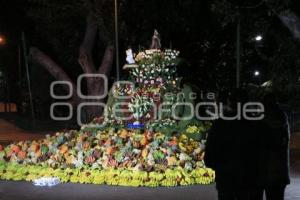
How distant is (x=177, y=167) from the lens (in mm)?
11359

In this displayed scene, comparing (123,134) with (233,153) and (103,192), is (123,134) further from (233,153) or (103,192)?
(233,153)

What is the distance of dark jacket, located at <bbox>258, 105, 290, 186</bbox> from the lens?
5.95m

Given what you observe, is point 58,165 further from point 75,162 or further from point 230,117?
point 230,117

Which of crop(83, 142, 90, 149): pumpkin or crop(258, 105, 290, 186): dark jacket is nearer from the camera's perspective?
crop(258, 105, 290, 186): dark jacket

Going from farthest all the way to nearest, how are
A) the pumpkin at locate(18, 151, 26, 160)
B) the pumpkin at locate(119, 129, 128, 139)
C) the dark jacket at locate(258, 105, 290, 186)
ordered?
the pumpkin at locate(119, 129, 128, 139)
the pumpkin at locate(18, 151, 26, 160)
the dark jacket at locate(258, 105, 290, 186)

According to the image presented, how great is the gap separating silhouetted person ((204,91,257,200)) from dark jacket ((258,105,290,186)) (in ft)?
0.80

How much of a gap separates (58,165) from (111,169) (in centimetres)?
130

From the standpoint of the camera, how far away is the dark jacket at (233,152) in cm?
554

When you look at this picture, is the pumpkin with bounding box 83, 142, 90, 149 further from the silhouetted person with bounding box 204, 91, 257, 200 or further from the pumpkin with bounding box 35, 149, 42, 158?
the silhouetted person with bounding box 204, 91, 257, 200

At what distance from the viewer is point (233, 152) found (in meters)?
5.54

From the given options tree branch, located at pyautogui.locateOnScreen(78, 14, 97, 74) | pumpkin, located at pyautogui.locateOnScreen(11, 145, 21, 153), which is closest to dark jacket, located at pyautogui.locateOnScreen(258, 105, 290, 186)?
pumpkin, located at pyautogui.locateOnScreen(11, 145, 21, 153)

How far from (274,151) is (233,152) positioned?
84cm

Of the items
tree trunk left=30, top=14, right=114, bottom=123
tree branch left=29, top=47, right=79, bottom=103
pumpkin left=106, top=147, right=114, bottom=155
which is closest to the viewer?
pumpkin left=106, top=147, right=114, bottom=155

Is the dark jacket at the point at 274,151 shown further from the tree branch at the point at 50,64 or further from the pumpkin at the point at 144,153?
the tree branch at the point at 50,64
